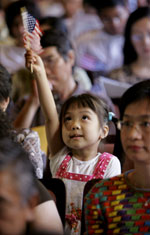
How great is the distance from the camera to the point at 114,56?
3.00 meters

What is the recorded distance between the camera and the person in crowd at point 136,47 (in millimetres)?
2133

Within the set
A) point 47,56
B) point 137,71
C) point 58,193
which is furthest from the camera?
point 137,71

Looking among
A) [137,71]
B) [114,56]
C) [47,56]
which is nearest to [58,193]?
[47,56]

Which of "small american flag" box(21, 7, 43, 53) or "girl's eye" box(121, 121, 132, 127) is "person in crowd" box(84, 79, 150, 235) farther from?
"small american flag" box(21, 7, 43, 53)

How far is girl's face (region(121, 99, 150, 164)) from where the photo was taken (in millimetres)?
797

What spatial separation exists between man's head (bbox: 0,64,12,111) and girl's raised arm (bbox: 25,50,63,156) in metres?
0.12

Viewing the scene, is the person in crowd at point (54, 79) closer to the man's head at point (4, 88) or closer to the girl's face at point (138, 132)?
the man's head at point (4, 88)

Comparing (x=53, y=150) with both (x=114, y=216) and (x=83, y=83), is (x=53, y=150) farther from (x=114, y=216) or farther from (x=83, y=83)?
(x=83, y=83)

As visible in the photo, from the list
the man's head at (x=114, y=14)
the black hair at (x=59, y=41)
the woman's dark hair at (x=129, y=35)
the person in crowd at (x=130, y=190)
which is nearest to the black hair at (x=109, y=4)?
the man's head at (x=114, y=14)

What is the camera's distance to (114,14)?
113 inches

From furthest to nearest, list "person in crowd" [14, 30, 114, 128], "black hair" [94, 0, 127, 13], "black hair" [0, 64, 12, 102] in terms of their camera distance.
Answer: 1. "black hair" [94, 0, 127, 13]
2. "person in crowd" [14, 30, 114, 128]
3. "black hair" [0, 64, 12, 102]

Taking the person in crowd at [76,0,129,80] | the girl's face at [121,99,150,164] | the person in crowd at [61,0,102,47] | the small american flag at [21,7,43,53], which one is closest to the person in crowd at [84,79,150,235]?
the girl's face at [121,99,150,164]

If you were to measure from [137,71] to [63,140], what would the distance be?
1078 mm

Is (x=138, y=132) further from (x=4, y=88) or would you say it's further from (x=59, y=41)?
(x=59, y=41)
